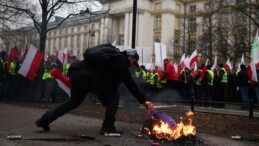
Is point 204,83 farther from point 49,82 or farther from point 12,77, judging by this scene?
point 12,77

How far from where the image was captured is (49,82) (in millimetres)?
15977

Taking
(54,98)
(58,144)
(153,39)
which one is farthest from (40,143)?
(153,39)

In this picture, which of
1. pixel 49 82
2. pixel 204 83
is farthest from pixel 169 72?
pixel 49 82

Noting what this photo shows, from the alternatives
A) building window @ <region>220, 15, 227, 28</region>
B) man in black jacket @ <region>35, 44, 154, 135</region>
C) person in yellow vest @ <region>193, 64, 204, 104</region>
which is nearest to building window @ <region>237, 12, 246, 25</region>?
building window @ <region>220, 15, 227, 28</region>

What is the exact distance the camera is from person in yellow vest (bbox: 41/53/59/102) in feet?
48.3

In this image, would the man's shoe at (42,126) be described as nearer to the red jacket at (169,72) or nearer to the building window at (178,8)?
the red jacket at (169,72)

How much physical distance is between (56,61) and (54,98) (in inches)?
67.7

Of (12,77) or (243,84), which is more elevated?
(12,77)

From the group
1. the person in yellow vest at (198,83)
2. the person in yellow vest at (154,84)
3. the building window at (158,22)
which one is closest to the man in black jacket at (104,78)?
the person in yellow vest at (154,84)

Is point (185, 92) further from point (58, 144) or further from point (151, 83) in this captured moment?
point (58, 144)

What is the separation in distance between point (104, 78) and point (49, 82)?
984 centimetres

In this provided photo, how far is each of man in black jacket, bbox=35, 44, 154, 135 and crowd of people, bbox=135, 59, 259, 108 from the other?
8.05m

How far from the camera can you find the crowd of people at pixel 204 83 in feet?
49.2

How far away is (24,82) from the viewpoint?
15.3m
